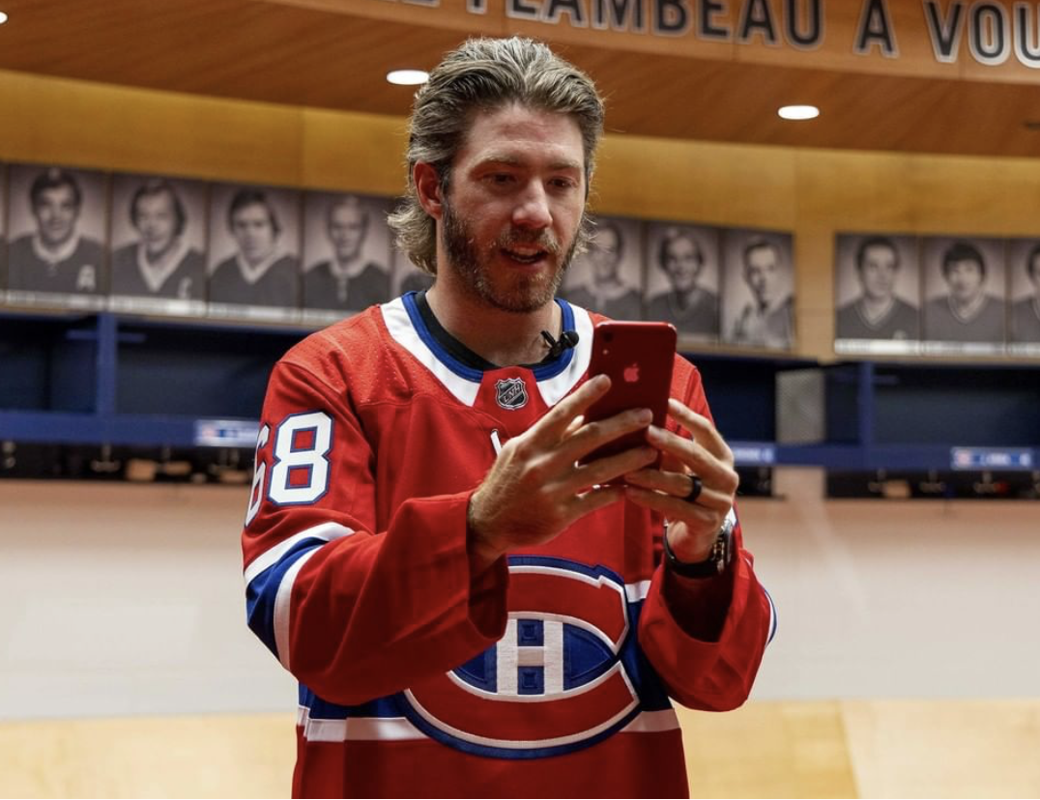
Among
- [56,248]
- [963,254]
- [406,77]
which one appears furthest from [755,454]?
[56,248]

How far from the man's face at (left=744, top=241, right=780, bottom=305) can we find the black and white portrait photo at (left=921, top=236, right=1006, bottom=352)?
79 centimetres

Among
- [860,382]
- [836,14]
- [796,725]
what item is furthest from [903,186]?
[796,725]

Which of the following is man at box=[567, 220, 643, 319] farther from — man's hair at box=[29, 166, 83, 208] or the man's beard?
the man's beard

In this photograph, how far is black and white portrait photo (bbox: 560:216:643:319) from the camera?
651cm

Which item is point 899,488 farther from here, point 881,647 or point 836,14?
point 836,14

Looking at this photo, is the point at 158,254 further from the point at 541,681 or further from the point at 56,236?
the point at 541,681

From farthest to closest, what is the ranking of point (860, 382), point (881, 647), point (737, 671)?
point (881, 647) → point (860, 382) → point (737, 671)

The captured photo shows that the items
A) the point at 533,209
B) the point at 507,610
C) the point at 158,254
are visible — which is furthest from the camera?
the point at 158,254

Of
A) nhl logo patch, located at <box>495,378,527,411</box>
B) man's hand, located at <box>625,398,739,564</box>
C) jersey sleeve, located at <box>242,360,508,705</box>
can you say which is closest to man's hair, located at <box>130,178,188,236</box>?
nhl logo patch, located at <box>495,378,527,411</box>

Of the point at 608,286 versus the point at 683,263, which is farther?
the point at 683,263

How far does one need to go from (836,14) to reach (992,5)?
0.71 meters

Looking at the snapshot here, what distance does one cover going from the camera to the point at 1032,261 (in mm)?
7184

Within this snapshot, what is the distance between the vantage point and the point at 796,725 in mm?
6320

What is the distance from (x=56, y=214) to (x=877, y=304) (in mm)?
3854
